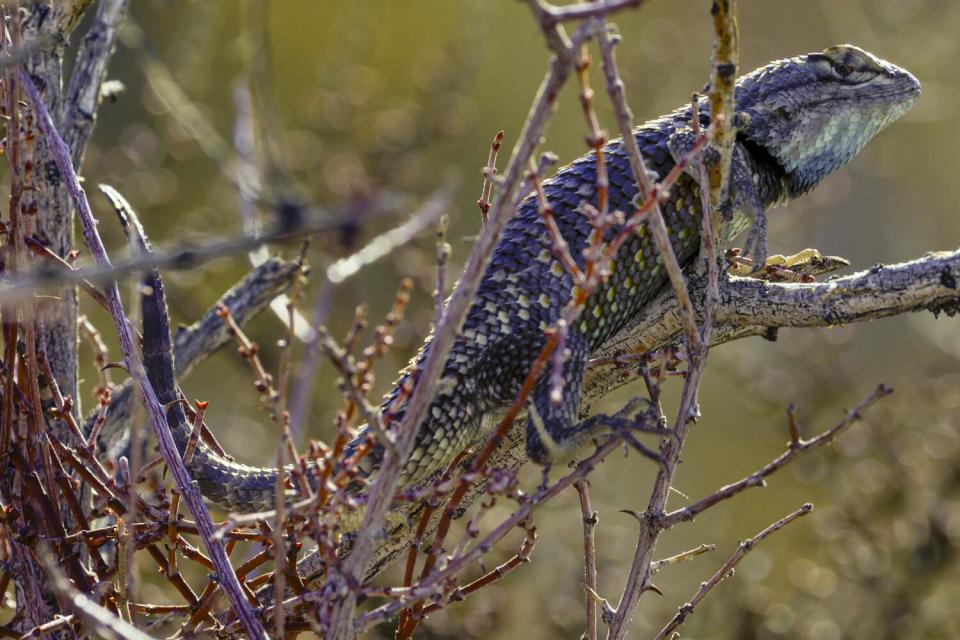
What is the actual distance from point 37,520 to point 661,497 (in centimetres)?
162

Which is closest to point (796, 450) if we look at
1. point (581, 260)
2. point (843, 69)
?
point (581, 260)

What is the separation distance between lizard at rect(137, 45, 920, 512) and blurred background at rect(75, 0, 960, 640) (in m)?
0.69

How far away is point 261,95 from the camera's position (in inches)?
113

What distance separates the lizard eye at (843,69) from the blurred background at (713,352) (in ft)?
Result: 5.34

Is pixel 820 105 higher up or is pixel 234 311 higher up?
pixel 820 105

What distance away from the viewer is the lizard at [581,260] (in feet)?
11.0

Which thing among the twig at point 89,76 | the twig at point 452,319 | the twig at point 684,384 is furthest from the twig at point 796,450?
the twig at point 89,76

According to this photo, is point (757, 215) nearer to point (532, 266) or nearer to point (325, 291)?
point (532, 266)

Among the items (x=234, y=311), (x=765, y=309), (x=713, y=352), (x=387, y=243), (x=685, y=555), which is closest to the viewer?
(x=387, y=243)

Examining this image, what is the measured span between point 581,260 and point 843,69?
55.3 inches

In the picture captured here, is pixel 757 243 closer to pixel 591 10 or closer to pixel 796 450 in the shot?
pixel 796 450

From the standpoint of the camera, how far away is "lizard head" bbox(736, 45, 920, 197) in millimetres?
4246

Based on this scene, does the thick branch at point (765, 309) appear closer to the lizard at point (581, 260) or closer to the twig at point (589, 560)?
the lizard at point (581, 260)

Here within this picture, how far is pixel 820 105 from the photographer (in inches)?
169
